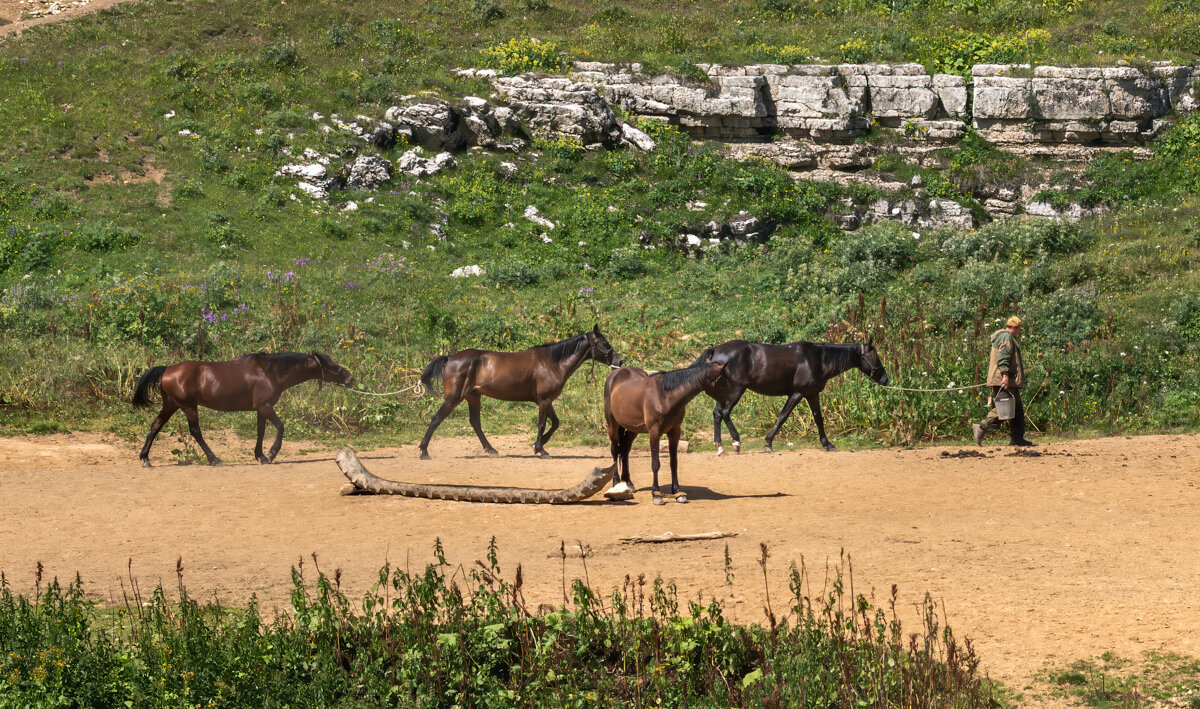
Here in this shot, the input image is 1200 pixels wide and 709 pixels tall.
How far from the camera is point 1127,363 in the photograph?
51.9 feet

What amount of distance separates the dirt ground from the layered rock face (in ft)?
57.9

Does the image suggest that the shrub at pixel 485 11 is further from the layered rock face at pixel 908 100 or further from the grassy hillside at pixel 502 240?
the layered rock face at pixel 908 100

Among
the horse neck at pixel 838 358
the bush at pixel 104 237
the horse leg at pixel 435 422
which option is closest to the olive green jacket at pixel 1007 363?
the horse neck at pixel 838 358

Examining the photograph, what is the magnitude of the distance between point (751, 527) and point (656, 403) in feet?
6.28

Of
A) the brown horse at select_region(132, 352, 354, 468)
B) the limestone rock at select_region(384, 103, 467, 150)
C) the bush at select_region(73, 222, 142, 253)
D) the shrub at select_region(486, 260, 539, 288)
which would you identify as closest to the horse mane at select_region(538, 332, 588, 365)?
the brown horse at select_region(132, 352, 354, 468)

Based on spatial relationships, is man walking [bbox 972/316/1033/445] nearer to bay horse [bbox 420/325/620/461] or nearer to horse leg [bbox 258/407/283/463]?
bay horse [bbox 420/325/620/461]

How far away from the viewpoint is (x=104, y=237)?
22438 millimetres

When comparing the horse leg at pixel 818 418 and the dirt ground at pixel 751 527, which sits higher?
the horse leg at pixel 818 418

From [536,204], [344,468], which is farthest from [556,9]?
[344,468]

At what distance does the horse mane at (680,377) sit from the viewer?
1130 centimetres

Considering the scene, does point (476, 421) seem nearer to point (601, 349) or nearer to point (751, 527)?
point (601, 349)

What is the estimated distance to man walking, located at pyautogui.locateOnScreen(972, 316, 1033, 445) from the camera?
13766 millimetres

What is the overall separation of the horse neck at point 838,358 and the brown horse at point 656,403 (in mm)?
3700

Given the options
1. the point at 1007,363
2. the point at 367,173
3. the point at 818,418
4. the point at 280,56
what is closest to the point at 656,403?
the point at 818,418
